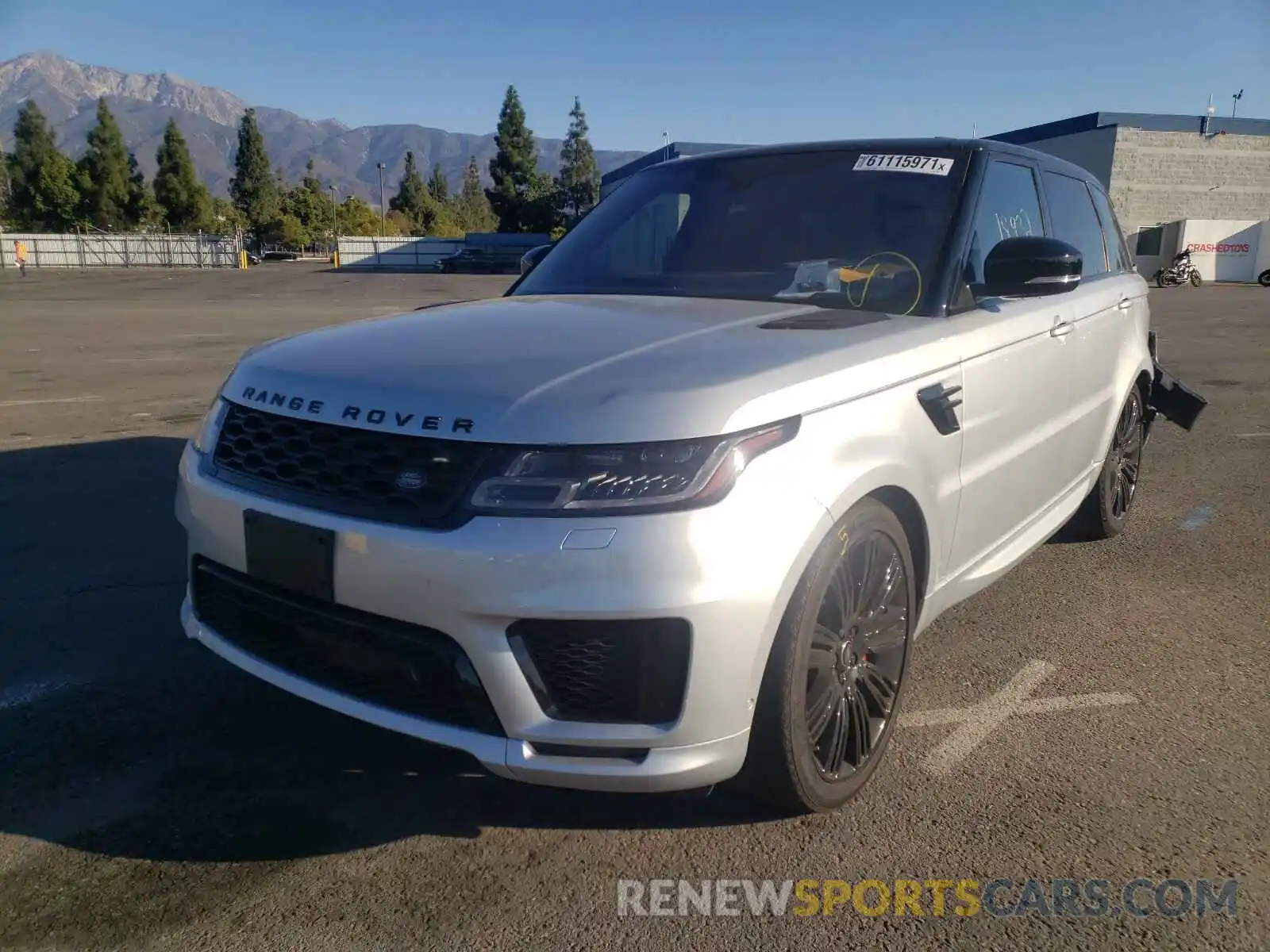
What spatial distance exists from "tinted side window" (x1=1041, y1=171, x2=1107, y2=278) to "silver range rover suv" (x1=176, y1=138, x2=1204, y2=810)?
1022 mm

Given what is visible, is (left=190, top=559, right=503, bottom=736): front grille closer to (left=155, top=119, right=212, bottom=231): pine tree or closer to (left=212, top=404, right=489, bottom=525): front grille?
(left=212, top=404, right=489, bottom=525): front grille

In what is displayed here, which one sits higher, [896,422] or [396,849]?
[896,422]

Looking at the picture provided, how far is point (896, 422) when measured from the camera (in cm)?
263

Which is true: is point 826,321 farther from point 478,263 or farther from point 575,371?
point 478,263

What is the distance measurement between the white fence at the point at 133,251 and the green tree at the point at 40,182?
14.4 metres

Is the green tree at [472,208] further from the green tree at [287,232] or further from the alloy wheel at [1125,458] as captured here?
the alloy wheel at [1125,458]

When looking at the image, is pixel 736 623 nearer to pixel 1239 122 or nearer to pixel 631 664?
pixel 631 664

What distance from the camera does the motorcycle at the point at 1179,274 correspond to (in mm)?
36656

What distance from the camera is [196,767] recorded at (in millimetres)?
2799

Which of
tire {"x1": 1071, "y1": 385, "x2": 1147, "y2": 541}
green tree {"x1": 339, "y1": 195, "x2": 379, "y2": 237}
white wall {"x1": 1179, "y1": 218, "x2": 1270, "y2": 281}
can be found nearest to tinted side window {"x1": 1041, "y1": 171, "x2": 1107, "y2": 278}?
tire {"x1": 1071, "y1": 385, "x2": 1147, "y2": 541}

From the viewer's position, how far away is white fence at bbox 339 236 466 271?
65312 millimetres

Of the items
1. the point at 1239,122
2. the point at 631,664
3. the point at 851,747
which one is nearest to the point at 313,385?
the point at 631,664

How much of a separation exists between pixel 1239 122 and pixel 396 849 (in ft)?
178

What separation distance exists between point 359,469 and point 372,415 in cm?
13
